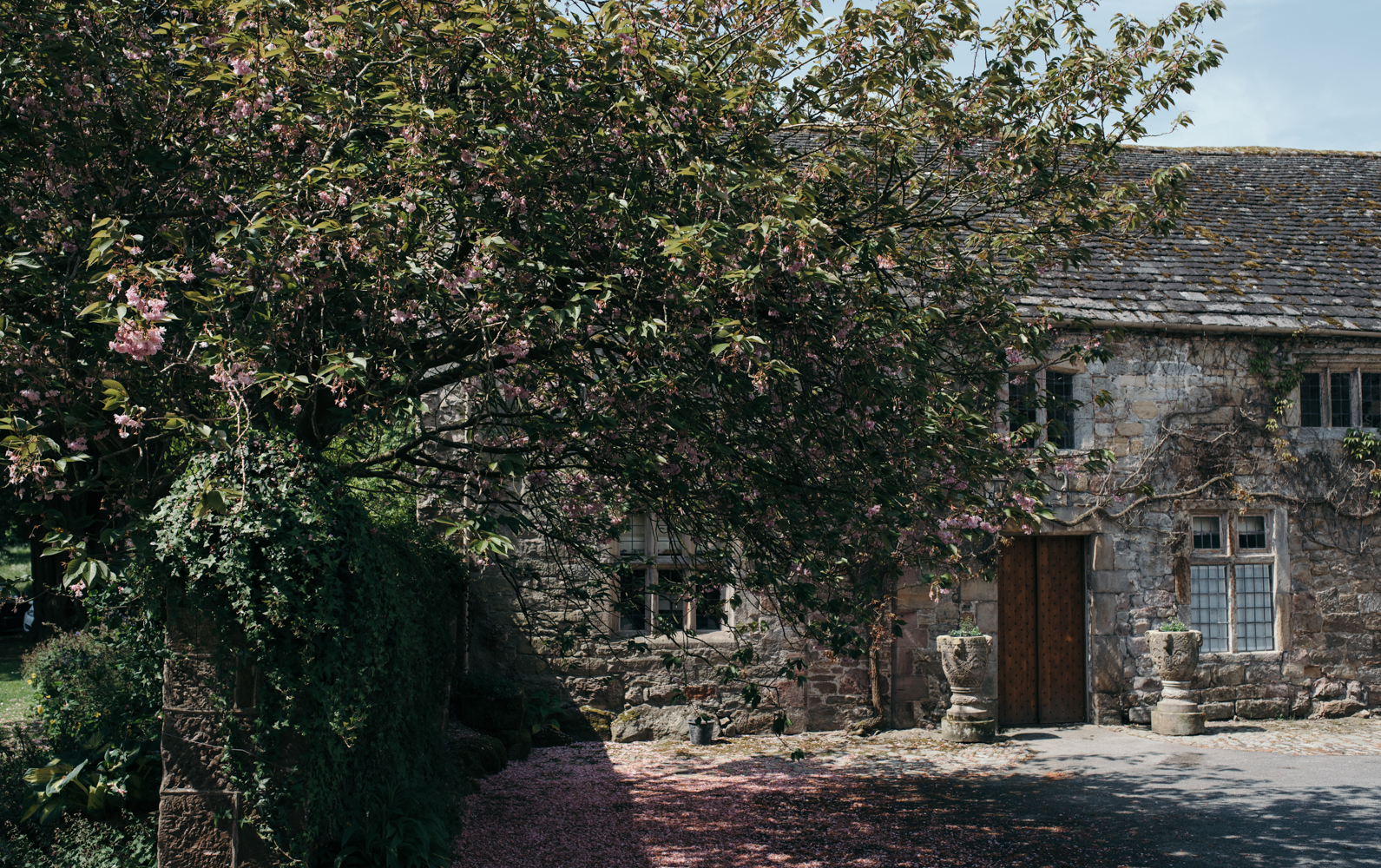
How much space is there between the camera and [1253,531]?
11.4 meters

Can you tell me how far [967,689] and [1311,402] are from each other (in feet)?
18.4

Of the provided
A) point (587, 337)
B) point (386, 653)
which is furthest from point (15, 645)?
point (587, 337)

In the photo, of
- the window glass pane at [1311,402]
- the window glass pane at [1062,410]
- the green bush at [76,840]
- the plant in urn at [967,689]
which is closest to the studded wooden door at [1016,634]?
the plant in urn at [967,689]

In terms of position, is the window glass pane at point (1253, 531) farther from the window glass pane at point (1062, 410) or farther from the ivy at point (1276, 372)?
the window glass pane at point (1062, 410)

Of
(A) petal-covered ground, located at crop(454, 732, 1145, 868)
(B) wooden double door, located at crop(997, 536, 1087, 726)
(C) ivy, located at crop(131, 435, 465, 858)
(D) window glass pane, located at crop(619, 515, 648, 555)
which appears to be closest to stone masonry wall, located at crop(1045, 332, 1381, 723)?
(B) wooden double door, located at crop(997, 536, 1087, 726)

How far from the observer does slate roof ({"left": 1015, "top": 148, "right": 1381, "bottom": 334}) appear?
11109 mm

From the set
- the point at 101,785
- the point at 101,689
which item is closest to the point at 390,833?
the point at 101,785

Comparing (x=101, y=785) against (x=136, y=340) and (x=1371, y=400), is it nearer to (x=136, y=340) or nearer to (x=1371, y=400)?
(x=136, y=340)

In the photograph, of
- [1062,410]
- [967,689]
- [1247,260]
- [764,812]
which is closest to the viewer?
[764,812]

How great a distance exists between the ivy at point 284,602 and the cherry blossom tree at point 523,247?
20cm

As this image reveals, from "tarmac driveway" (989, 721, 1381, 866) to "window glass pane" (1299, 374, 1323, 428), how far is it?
3539 mm

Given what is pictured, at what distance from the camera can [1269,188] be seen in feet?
46.1

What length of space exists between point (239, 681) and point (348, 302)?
1.80 m

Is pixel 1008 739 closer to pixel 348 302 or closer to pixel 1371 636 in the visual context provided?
pixel 1371 636
